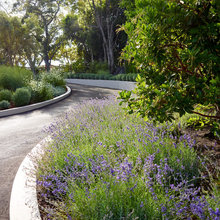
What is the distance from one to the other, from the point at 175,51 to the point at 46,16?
123 feet

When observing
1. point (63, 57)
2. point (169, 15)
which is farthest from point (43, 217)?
point (63, 57)

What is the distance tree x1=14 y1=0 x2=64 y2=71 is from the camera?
111ft

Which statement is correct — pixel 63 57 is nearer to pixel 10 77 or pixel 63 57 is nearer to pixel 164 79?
pixel 10 77

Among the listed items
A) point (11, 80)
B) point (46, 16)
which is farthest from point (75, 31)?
point (11, 80)

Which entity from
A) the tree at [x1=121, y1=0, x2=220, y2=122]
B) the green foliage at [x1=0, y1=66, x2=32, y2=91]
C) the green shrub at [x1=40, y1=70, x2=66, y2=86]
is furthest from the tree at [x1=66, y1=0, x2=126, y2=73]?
the tree at [x1=121, y1=0, x2=220, y2=122]

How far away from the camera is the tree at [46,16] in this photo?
111ft

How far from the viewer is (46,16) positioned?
36000 millimetres

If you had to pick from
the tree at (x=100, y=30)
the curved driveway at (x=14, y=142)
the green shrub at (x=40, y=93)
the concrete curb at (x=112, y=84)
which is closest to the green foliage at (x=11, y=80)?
the green shrub at (x=40, y=93)

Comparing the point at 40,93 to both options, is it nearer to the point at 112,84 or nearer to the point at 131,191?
the point at 112,84

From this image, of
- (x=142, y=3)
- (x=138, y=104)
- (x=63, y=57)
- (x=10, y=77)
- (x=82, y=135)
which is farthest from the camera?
(x=63, y=57)

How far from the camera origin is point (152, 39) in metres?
2.77

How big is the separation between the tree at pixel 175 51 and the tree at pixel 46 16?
116 ft

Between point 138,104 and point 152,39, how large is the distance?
997 millimetres

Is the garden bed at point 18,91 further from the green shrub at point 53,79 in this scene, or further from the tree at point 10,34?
the tree at point 10,34
